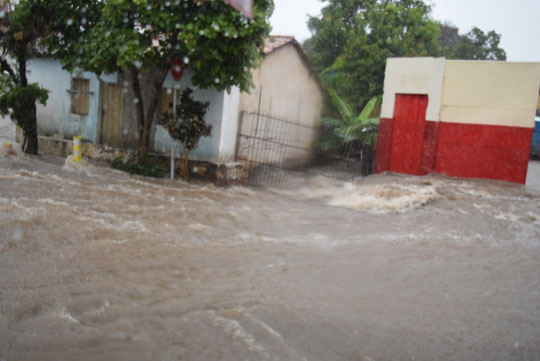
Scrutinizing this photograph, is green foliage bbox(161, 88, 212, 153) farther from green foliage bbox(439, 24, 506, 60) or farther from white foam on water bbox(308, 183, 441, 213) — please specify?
green foliage bbox(439, 24, 506, 60)

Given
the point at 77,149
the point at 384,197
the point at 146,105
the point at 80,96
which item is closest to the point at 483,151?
the point at 384,197

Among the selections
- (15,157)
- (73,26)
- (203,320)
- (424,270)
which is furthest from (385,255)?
(15,157)

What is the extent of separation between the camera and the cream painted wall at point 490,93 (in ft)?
34.6

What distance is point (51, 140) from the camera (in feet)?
42.9

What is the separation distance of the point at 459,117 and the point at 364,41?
22.2ft

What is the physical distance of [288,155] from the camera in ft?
47.7

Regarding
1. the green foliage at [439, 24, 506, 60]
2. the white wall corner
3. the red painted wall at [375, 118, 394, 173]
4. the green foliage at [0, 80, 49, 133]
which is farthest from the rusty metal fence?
the green foliage at [439, 24, 506, 60]

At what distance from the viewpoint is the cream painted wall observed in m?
10.5

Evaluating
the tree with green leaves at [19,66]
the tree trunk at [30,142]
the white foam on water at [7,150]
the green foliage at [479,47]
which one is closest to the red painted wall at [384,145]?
the tree with green leaves at [19,66]

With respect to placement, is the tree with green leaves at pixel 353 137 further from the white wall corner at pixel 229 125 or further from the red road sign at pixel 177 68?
the red road sign at pixel 177 68

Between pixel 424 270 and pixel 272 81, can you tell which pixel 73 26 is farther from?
pixel 424 270

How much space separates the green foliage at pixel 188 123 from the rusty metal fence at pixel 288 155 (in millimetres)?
1284

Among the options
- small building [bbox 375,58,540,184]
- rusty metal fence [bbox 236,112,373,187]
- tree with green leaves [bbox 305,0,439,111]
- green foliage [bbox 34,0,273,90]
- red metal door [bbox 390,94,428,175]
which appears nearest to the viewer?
green foliage [bbox 34,0,273,90]

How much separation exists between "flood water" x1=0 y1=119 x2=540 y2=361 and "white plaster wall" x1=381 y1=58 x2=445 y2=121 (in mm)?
3265
